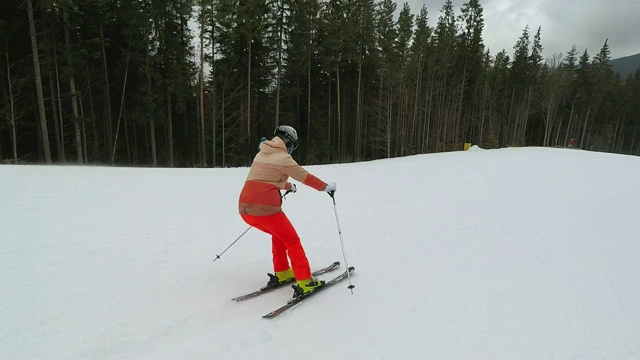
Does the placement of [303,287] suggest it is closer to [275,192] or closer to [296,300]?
[296,300]

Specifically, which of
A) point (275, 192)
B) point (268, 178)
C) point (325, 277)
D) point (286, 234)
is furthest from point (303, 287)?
point (268, 178)

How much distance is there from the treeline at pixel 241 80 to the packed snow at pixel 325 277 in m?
13.0

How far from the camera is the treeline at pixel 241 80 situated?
1917 centimetres

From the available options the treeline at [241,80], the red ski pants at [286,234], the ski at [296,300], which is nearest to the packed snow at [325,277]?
the ski at [296,300]

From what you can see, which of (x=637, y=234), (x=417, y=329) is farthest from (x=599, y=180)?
(x=417, y=329)

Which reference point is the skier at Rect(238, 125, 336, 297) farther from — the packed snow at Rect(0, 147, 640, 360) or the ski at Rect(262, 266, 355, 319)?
the packed snow at Rect(0, 147, 640, 360)

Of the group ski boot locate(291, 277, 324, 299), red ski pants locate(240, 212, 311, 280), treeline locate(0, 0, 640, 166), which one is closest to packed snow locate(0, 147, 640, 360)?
ski boot locate(291, 277, 324, 299)

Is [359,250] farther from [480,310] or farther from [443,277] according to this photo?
[480,310]

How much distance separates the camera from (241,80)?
87.9 ft

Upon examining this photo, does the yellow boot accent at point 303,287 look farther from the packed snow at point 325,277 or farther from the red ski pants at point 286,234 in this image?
the packed snow at point 325,277

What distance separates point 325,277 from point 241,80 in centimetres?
2501

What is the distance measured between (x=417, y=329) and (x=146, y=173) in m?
10.8

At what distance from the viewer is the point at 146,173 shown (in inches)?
447

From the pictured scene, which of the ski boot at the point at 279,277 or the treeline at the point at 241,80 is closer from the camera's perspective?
the ski boot at the point at 279,277
